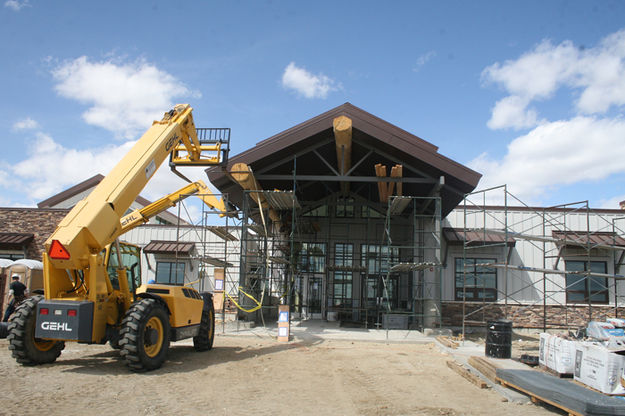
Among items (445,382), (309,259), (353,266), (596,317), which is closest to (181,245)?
(309,259)

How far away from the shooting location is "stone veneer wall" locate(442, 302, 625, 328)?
19.0m

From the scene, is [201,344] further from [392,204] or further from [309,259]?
[309,259]

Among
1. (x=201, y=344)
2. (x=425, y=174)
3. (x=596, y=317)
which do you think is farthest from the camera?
(x=596, y=317)

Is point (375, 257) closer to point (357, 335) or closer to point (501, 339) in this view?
point (357, 335)

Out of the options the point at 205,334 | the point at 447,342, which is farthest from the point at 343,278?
the point at 205,334

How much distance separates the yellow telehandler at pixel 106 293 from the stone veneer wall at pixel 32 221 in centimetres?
1327

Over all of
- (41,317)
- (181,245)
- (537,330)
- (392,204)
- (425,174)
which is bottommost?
(537,330)

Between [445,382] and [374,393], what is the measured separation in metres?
1.80

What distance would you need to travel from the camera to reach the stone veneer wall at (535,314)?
19.0m

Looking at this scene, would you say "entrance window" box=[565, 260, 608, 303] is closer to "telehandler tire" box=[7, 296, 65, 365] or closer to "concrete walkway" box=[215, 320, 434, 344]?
"concrete walkway" box=[215, 320, 434, 344]

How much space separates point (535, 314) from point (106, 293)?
54.0 ft

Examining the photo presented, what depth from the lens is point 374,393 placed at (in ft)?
25.9

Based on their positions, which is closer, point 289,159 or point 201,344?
point 201,344

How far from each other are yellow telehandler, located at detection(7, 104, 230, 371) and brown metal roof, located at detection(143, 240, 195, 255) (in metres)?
11.4
